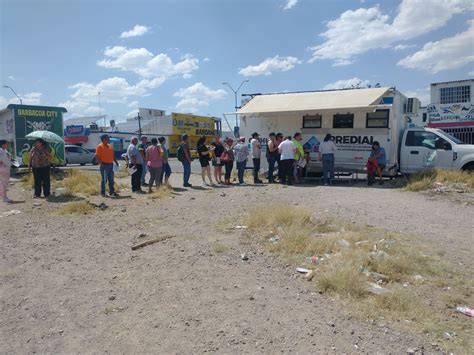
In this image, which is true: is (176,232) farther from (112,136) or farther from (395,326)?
(112,136)

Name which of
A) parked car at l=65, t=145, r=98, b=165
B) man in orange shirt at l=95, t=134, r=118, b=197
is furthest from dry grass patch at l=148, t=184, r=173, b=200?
parked car at l=65, t=145, r=98, b=165

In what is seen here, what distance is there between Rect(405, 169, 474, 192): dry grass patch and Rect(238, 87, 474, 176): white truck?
97 cm

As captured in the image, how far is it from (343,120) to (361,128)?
2.31 feet

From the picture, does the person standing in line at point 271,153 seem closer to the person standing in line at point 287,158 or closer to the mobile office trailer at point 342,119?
the person standing in line at point 287,158

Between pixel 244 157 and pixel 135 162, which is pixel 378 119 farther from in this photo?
pixel 135 162

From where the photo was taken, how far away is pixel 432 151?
42.4 feet

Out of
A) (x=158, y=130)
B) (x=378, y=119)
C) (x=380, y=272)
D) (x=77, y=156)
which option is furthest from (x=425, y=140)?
(x=158, y=130)

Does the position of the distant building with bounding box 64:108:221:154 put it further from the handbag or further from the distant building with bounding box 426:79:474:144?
the handbag

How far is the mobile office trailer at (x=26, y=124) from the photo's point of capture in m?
18.2

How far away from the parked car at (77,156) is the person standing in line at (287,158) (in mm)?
21102

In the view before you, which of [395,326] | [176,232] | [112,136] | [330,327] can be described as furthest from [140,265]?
[112,136]

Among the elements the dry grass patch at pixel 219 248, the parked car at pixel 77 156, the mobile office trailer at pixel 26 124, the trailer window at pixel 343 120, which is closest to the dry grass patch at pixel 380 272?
the dry grass patch at pixel 219 248

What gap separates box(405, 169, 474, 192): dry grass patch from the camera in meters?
11.2

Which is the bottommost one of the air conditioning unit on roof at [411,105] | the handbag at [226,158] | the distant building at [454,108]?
the handbag at [226,158]
